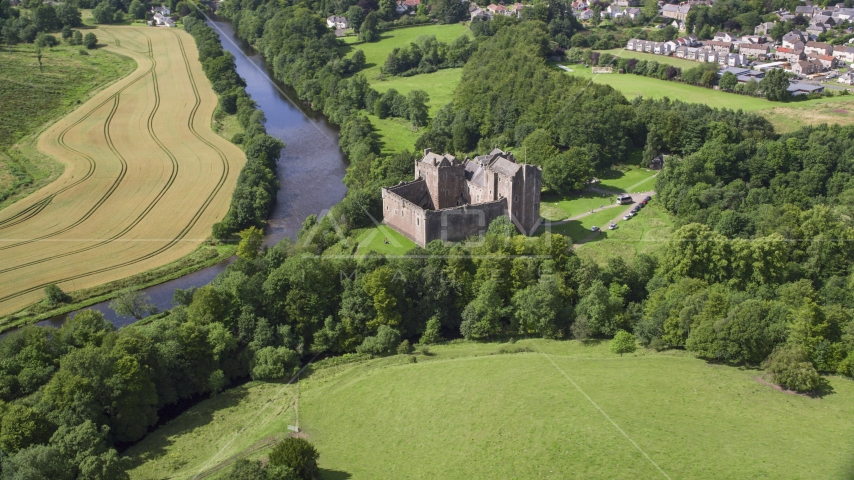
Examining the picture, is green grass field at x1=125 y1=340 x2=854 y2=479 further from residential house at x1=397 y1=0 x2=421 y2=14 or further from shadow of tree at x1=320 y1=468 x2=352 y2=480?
residential house at x1=397 y1=0 x2=421 y2=14

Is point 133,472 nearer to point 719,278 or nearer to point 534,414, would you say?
point 534,414

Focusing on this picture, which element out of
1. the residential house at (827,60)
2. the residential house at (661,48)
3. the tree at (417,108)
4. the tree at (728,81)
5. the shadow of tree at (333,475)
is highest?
the residential house at (661,48)

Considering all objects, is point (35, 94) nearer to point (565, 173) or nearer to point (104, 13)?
point (104, 13)

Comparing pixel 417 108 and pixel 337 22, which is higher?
pixel 337 22

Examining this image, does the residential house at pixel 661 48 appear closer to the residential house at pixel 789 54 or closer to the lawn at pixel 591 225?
the residential house at pixel 789 54

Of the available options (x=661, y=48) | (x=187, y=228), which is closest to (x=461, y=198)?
(x=187, y=228)

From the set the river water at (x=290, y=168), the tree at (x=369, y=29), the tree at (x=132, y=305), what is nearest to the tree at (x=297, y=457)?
the tree at (x=132, y=305)
